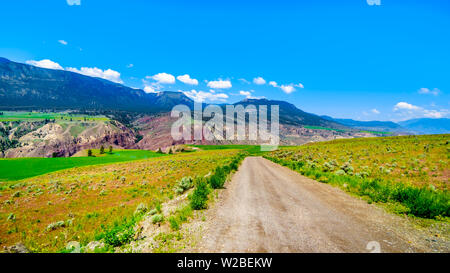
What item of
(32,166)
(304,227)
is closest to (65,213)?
(304,227)

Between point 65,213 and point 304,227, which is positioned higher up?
point 304,227

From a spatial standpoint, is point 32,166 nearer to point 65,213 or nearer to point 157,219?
point 65,213

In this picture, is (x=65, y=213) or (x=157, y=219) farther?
(x=65, y=213)

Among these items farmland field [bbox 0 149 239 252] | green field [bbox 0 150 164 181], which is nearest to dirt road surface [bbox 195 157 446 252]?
farmland field [bbox 0 149 239 252]

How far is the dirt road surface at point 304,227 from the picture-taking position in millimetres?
5332

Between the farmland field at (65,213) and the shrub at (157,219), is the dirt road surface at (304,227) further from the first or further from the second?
the farmland field at (65,213)

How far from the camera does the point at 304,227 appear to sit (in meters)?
6.76

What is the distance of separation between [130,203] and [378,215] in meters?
17.6

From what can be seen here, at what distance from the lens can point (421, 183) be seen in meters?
14.0

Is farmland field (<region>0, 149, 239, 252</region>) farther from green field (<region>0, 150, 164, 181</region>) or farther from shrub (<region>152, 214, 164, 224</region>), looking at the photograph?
green field (<region>0, 150, 164, 181</region>)

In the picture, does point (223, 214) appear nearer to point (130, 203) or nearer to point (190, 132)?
point (130, 203)

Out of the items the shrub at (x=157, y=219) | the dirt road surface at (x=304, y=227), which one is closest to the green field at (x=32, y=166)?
the shrub at (x=157, y=219)
